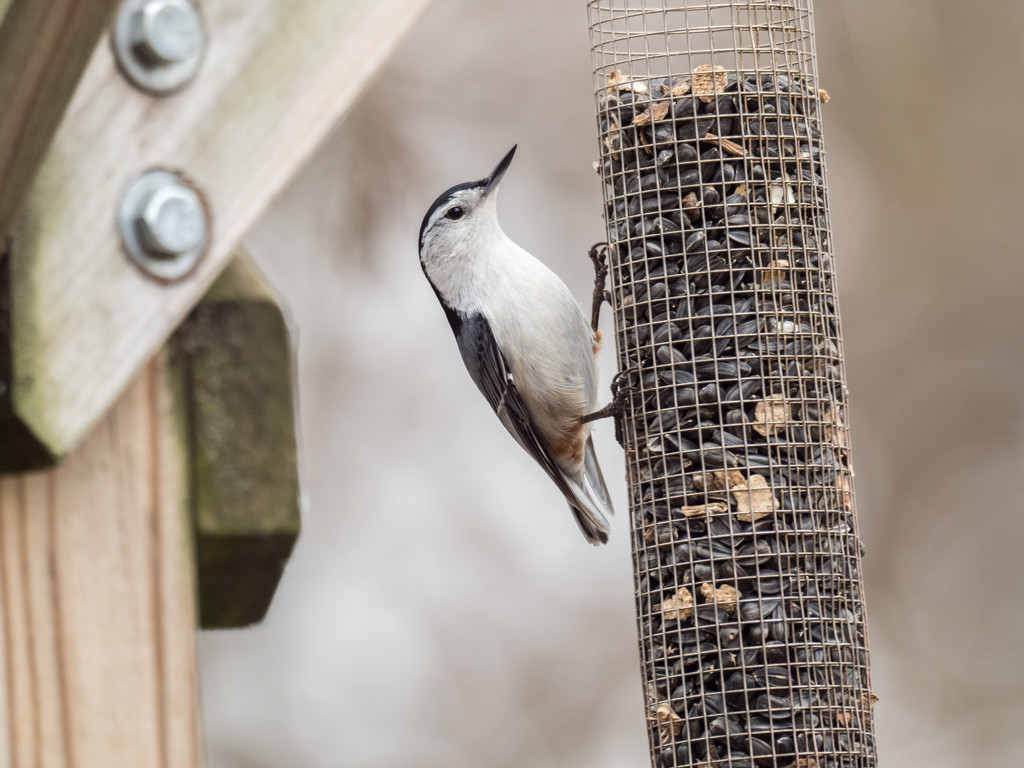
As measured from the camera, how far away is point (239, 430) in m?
1.12

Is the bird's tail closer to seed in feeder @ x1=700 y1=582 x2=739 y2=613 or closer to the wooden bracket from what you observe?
seed in feeder @ x1=700 y1=582 x2=739 y2=613

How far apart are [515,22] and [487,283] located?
444cm

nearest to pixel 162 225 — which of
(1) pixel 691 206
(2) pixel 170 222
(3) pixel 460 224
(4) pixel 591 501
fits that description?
(2) pixel 170 222

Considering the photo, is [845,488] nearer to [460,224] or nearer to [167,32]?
[460,224]

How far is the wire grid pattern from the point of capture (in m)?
3.50

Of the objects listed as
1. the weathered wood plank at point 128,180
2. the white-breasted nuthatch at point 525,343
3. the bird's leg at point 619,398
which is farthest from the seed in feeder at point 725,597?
the weathered wood plank at point 128,180

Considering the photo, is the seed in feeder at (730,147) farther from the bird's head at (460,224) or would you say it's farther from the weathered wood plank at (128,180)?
the weathered wood plank at (128,180)

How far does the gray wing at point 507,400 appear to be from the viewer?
4.88 metres

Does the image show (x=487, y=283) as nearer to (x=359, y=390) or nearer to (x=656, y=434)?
(x=656, y=434)

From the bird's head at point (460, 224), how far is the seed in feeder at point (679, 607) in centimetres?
190

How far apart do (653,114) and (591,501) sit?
1645 mm

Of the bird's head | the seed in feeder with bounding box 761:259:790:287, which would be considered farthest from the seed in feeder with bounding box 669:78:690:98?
the bird's head

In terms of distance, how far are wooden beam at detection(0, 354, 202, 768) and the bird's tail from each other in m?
3.90

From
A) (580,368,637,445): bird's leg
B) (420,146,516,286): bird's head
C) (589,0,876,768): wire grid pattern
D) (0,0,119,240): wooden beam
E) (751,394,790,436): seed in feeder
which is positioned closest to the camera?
(0,0,119,240): wooden beam
